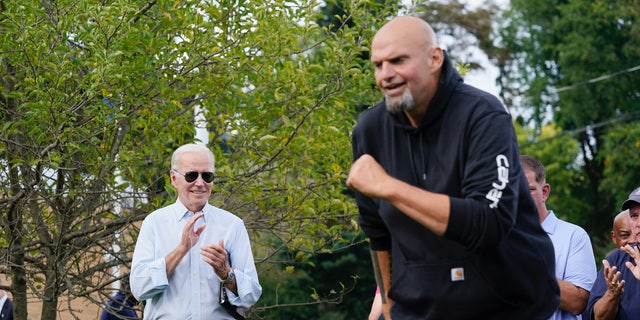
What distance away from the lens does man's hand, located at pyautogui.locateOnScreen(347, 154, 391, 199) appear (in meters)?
3.71

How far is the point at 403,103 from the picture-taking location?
3.86 m

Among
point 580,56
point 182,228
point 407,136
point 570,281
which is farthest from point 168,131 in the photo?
point 580,56

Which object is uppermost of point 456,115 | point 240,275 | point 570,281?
point 456,115

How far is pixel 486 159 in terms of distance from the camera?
3770 mm

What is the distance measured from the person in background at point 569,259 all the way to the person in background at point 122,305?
3.83 meters

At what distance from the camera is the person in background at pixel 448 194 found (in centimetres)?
372

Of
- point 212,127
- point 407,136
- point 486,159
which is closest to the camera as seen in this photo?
point 486,159

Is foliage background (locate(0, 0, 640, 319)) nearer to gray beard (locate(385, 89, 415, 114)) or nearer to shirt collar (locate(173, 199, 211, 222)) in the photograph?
shirt collar (locate(173, 199, 211, 222))

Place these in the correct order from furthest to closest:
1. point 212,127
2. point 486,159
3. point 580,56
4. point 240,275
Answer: point 580,56
point 212,127
point 240,275
point 486,159

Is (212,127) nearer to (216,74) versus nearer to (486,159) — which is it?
(216,74)

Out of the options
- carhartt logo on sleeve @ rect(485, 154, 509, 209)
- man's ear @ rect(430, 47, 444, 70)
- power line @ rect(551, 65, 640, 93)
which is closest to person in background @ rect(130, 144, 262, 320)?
man's ear @ rect(430, 47, 444, 70)

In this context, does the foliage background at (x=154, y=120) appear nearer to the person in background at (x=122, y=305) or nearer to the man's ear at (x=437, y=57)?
the person in background at (x=122, y=305)

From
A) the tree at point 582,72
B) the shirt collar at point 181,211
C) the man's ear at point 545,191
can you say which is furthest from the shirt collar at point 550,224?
the tree at point 582,72

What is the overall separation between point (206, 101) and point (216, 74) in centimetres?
54
